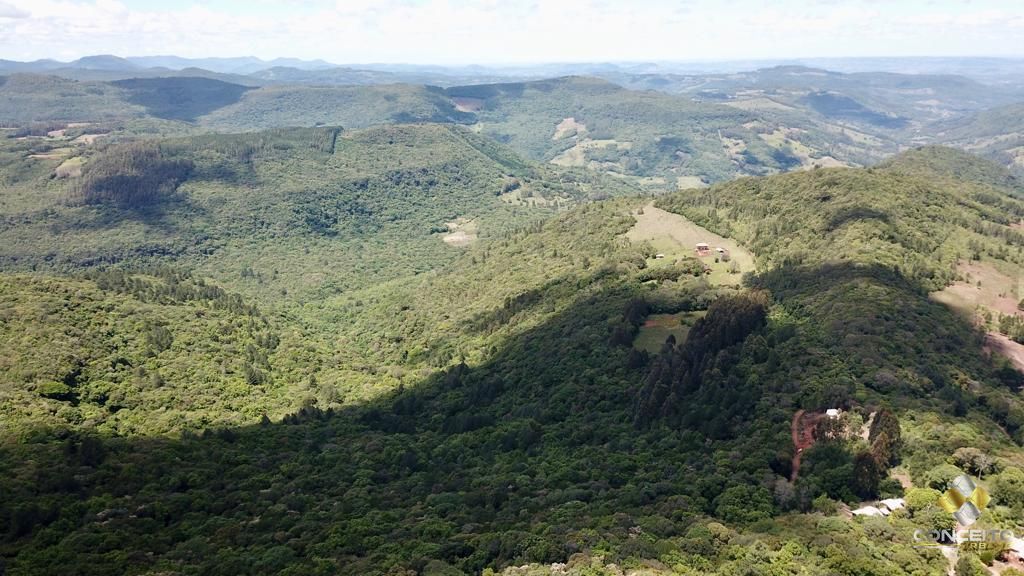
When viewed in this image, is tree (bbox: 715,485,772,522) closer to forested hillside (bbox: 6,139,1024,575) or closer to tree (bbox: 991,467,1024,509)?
forested hillside (bbox: 6,139,1024,575)

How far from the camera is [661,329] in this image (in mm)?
139750

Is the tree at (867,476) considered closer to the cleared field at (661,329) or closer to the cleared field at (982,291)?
the cleared field at (661,329)

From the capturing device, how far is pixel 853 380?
306 feet

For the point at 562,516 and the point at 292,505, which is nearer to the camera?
the point at 562,516

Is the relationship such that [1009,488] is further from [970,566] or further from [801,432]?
[801,432]

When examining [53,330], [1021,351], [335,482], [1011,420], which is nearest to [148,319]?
[53,330]

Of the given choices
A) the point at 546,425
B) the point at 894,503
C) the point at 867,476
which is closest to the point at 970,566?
the point at 894,503

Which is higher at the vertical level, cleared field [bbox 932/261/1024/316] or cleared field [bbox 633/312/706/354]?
cleared field [bbox 932/261/1024/316]

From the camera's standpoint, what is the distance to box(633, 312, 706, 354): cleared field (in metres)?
134

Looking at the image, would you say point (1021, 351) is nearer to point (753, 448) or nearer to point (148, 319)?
point (753, 448)

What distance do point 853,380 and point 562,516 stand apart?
4956 cm

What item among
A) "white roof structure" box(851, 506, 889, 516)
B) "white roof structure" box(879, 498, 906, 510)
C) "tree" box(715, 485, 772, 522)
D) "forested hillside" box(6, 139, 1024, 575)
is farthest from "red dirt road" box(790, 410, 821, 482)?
"white roof structure" box(879, 498, 906, 510)

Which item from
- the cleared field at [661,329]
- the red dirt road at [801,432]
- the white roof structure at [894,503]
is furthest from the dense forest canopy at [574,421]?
the cleared field at [661,329]

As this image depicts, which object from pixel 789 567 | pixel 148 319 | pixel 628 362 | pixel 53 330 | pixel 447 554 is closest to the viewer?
pixel 789 567
